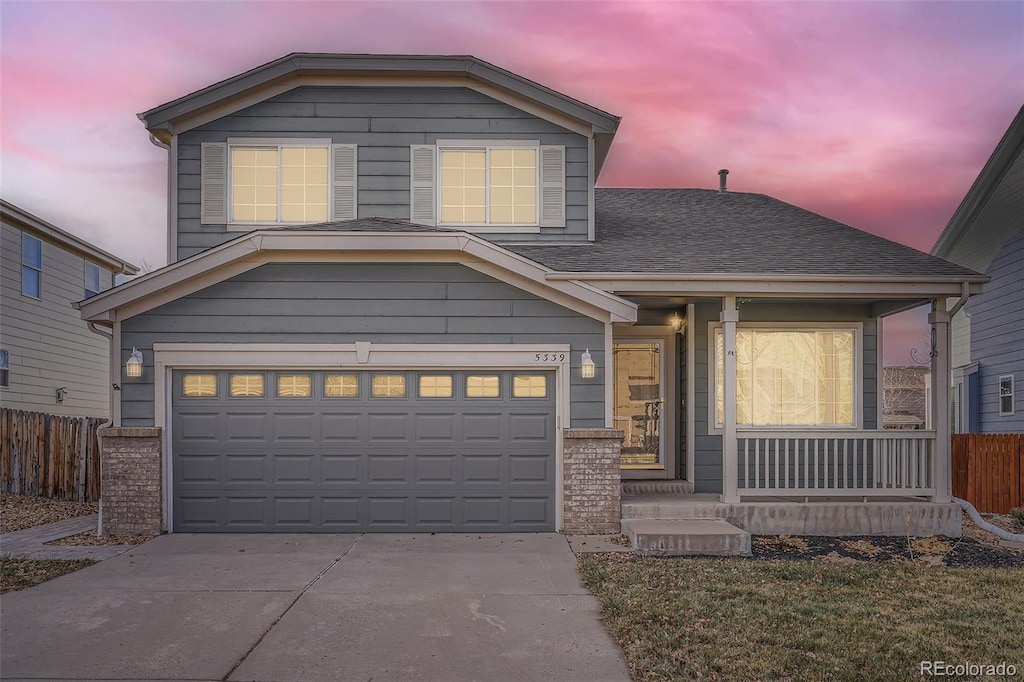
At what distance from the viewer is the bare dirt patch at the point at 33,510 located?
1003 centimetres

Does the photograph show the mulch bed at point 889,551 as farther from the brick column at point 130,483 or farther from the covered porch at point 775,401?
the brick column at point 130,483

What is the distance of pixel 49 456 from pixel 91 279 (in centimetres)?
870

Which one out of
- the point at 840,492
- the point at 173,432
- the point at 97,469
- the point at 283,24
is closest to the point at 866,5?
the point at 840,492

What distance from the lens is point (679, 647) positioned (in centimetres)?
495

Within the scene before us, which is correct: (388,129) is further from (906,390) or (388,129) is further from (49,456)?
(906,390)

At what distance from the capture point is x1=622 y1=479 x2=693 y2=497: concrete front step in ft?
33.3

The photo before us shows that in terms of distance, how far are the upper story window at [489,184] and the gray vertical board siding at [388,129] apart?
0.12m

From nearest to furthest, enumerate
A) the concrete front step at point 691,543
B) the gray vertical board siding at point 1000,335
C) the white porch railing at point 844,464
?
the concrete front step at point 691,543 < the white porch railing at point 844,464 < the gray vertical board siding at point 1000,335

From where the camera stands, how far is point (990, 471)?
1126 cm

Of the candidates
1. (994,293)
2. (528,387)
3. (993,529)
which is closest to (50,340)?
(528,387)

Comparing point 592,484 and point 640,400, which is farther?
point 640,400

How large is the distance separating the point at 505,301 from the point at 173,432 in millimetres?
4558

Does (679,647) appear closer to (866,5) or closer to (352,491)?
(352,491)

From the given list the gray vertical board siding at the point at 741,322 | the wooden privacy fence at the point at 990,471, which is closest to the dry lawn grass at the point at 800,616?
the gray vertical board siding at the point at 741,322
